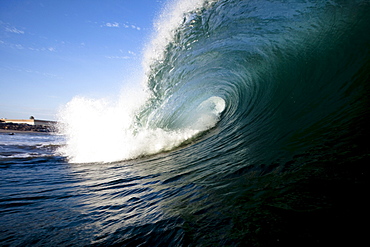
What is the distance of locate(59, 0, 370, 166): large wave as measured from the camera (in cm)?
430

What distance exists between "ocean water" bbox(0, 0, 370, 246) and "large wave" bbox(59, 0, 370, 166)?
0.04 meters

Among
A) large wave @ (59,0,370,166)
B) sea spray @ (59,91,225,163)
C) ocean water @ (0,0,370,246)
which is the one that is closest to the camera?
ocean water @ (0,0,370,246)

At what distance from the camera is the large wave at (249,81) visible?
4301 millimetres

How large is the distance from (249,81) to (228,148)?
477 cm

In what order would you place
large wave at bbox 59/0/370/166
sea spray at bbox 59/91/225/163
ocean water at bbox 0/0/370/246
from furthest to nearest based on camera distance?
sea spray at bbox 59/91/225/163, large wave at bbox 59/0/370/166, ocean water at bbox 0/0/370/246

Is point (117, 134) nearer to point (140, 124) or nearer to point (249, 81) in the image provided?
point (140, 124)

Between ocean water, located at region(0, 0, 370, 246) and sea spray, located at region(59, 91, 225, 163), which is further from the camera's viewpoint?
sea spray, located at region(59, 91, 225, 163)

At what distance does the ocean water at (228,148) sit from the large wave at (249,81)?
4cm

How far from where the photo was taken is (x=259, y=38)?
7.02m

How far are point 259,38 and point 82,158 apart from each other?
22.7ft

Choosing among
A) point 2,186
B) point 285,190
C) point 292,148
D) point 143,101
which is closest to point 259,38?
point 143,101

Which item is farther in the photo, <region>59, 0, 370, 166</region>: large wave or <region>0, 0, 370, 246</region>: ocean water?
<region>59, 0, 370, 166</region>: large wave

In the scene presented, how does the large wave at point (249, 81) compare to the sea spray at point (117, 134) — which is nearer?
the large wave at point (249, 81)

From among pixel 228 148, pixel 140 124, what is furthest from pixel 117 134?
pixel 228 148
